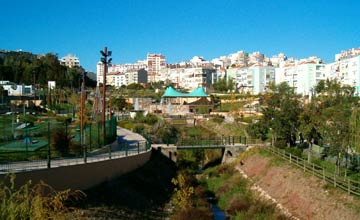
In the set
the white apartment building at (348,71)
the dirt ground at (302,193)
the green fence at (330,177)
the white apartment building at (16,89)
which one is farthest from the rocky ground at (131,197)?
the white apartment building at (348,71)

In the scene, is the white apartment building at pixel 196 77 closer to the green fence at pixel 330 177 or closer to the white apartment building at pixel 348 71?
the white apartment building at pixel 348 71

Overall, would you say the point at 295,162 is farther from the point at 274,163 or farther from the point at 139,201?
the point at 139,201

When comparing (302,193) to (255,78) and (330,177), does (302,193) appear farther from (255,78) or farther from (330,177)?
(255,78)

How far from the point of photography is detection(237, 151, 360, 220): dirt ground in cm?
1972

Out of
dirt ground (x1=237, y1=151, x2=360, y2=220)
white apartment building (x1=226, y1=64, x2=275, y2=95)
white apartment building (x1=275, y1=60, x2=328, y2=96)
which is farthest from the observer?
white apartment building (x1=226, y1=64, x2=275, y2=95)

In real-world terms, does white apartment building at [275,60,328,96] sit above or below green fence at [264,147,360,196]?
above

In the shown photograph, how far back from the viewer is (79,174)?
21.8 meters

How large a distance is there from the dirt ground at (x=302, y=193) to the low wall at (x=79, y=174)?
950 cm

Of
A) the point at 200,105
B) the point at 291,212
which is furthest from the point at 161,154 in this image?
the point at 200,105

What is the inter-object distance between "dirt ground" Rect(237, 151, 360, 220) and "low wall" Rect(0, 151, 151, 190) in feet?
31.2

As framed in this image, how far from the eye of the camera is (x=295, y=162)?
1164 inches

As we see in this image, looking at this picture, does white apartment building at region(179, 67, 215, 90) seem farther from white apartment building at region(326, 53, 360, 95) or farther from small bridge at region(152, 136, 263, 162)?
small bridge at region(152, 136, 263, 162)

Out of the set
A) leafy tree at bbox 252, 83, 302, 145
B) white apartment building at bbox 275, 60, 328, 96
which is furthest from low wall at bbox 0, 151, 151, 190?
white apartment building at bbox 275, 60, 328, 96

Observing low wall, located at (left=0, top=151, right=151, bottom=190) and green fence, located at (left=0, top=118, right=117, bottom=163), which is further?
green fence, located at (left=0, top=118, right=117, bottom=163)
